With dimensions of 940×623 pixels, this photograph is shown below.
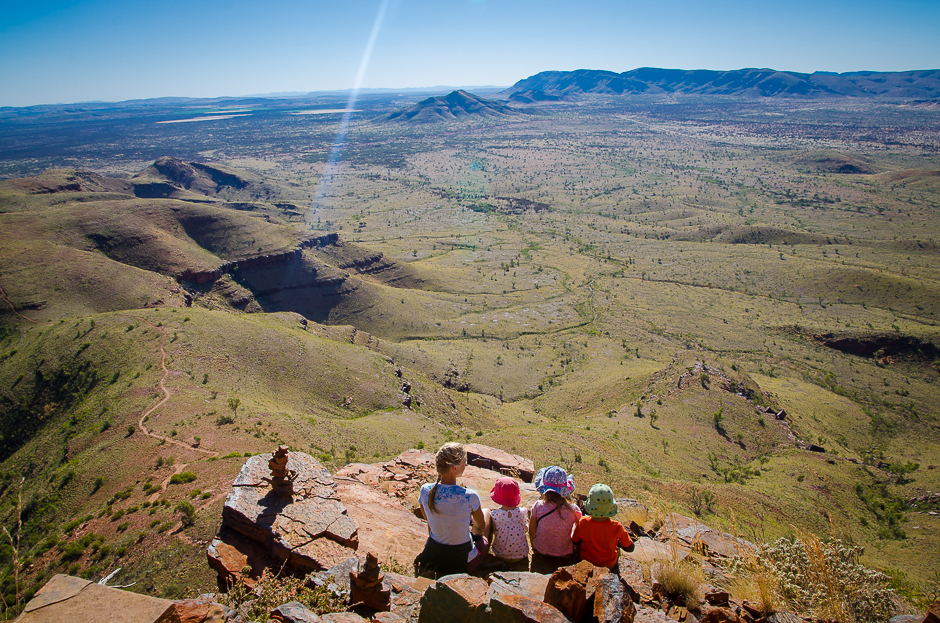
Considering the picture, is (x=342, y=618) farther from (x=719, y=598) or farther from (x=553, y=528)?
(x=719, y=598)

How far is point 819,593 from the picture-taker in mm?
6648

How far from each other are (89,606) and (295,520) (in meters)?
3.73

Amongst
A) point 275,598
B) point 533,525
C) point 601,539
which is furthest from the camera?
point 533,525

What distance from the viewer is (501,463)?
1731 cm

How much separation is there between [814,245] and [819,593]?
307 ft

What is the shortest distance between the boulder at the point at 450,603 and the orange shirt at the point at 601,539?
2.76 meters

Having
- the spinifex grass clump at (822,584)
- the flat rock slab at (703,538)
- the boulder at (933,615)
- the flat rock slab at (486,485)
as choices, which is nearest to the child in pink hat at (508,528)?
the spinifex grass clump at (822,584)

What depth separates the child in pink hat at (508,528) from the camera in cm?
789

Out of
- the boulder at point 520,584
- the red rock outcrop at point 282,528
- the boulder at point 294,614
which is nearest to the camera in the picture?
the boulder at point 520,584

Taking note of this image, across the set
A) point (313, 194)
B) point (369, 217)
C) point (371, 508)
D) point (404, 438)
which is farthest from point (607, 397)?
point (313, 194)

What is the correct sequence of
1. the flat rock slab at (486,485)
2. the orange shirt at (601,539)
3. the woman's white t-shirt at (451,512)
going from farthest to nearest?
the flat rock slab at (486,485) → the orange shirt at (601,539) → the woman's white t-shirt at (451,512)

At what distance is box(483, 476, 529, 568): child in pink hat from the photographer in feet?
25.9

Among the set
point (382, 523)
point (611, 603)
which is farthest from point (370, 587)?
point (382, 523)

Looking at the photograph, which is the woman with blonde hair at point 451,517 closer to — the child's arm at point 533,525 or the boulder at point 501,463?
the child's arm at point 533,525
